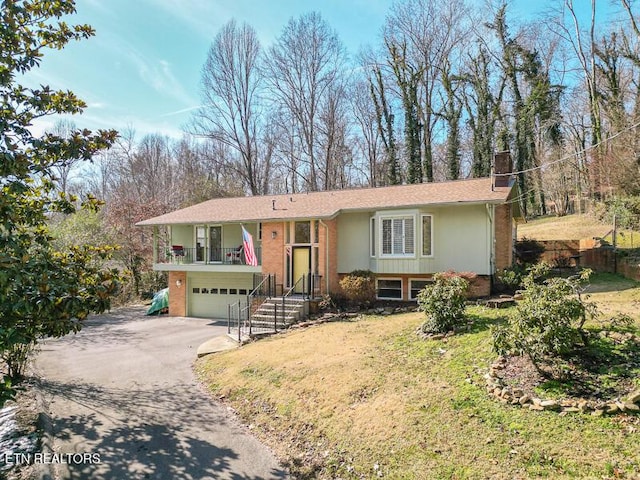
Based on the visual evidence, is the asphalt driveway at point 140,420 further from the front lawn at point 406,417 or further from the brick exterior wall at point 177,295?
the brick exterior wall at point 177,295

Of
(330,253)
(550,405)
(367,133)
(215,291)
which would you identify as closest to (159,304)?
(215,291)

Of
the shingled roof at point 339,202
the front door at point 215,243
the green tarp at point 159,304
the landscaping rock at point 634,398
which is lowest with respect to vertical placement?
the green tarp at point 159,304

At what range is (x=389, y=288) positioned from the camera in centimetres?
1680

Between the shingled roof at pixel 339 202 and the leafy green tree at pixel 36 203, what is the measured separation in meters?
10.8

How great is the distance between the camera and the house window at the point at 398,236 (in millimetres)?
15953

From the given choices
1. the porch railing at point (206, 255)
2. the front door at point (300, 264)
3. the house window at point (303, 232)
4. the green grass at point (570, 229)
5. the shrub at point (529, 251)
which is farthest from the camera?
the green grass at point (570, 229)

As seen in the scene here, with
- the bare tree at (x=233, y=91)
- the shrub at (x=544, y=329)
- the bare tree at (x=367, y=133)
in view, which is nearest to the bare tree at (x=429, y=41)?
the bare tree at (x=367, y=133)

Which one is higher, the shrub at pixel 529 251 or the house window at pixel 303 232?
the house window at pixel 303 232

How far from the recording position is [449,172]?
3180 centimetres

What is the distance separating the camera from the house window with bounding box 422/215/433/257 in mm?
15875

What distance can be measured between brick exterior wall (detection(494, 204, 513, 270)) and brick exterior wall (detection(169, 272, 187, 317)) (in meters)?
15.5

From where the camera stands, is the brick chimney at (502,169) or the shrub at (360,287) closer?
the shrub at (360,287)

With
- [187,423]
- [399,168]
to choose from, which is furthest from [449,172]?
[187,423]

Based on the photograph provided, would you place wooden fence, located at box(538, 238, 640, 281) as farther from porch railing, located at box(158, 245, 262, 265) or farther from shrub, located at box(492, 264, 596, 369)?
porch railing, located at box(158, 245, 262, 265)
